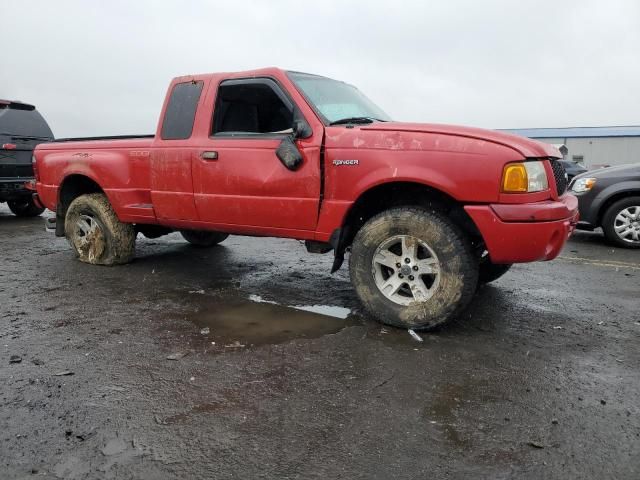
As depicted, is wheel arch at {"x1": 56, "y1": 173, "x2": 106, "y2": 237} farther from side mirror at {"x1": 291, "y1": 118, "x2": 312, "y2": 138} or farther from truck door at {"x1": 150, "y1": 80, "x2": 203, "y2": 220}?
side mirror at {"x1": 291, "y1": 118, "x2": 312, "y2": 138}

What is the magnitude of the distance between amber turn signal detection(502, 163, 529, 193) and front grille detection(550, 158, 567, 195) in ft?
1.33

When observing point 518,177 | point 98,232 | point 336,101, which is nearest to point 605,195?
point 518,177

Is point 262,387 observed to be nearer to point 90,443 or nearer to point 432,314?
point 90,443

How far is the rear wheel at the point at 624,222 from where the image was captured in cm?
697

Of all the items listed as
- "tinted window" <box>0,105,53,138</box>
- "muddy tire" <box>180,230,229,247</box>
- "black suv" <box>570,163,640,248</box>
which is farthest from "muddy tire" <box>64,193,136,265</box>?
"black suv" <box>570,163,640,248</box>

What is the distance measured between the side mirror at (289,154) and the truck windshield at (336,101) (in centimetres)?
35

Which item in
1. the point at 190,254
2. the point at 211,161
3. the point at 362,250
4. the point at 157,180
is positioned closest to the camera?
the point at 362,250

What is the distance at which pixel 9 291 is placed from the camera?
15.0ft

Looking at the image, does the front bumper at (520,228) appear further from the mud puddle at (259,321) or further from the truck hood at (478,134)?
the mud puddle at (259,321)

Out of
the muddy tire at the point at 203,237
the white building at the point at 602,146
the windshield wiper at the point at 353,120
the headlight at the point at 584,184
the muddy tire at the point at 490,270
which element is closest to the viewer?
the windshield wiper at the point at 353,120

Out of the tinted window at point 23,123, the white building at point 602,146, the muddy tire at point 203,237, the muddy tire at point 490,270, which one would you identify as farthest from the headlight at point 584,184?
the white building at point 602,146

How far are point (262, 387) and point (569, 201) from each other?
8.64 ft

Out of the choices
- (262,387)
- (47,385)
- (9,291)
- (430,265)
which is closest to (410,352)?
(430,265)

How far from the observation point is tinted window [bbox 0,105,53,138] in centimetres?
876
